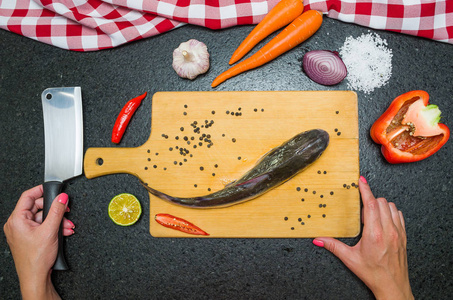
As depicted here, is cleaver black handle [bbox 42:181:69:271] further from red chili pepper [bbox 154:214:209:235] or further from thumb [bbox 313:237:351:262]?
thumb [bbox 313:237:351:262]

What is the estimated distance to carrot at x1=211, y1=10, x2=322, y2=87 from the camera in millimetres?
1690

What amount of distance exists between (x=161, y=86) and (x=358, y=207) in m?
1.31

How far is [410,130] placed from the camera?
163 cm

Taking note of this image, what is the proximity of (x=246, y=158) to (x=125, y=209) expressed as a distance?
0.74 meters

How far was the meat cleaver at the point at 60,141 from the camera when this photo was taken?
170cm

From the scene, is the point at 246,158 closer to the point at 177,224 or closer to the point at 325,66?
the point at 177,224

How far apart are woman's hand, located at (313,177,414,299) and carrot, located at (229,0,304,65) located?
3.16 ft

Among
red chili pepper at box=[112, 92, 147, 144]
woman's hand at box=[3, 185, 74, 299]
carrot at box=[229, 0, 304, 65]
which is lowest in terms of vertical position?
woman's hand at box=[3, 185, 74, 299]

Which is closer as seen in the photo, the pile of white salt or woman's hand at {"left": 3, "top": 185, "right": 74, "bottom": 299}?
woman's hand at {"left": 3, "top": 185, "right": 74, "bottom": 299}

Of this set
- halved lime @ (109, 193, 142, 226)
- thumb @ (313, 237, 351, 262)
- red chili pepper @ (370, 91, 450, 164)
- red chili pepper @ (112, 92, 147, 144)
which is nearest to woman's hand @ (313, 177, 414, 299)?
thumb @ (313, 237, 351, 262)

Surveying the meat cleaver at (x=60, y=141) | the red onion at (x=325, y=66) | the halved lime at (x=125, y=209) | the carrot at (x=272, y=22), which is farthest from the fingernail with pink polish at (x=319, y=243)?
the meat cleaver at (x=60, y=141)

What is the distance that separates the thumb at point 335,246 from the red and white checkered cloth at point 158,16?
1.23 m

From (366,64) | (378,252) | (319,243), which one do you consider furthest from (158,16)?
(378,252)

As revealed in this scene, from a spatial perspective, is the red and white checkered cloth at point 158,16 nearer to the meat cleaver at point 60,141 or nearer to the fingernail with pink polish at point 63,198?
the meat cleaver at point 60,141
